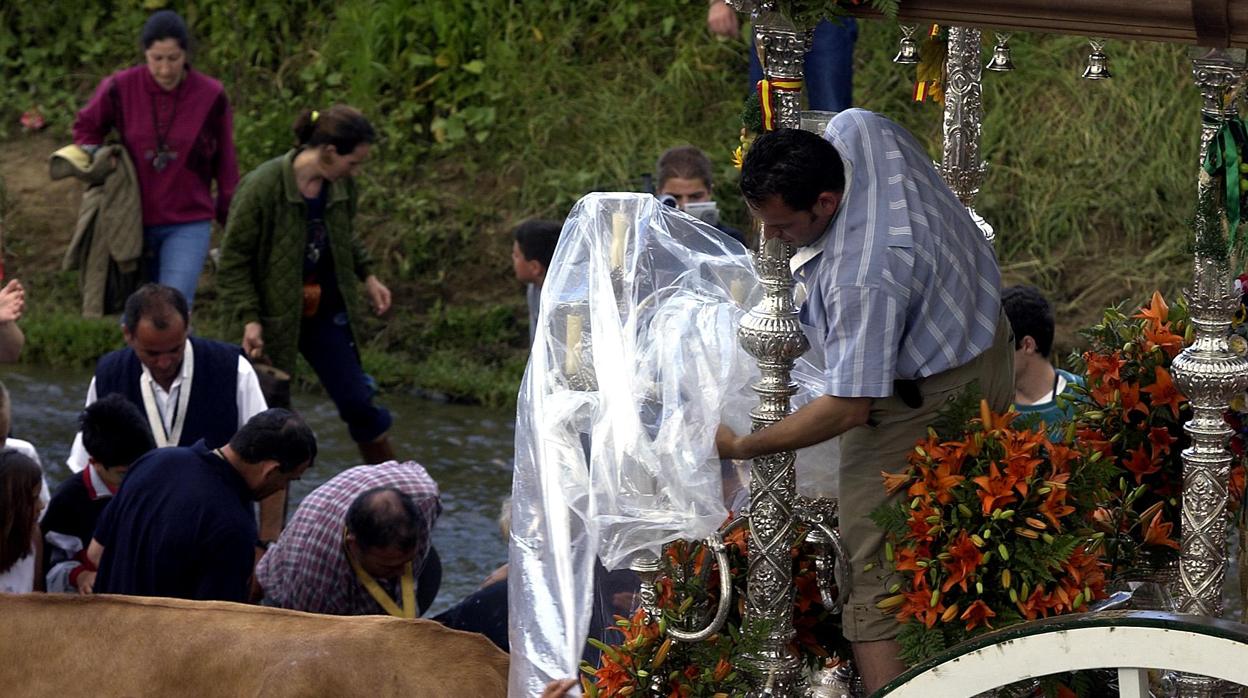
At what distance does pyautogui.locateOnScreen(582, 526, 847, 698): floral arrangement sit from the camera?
3.72 metres

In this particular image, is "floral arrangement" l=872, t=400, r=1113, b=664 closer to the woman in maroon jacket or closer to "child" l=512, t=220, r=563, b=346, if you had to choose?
"child" l=512, t=220, r=563, b=346

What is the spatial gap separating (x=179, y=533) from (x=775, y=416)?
207 centimetres

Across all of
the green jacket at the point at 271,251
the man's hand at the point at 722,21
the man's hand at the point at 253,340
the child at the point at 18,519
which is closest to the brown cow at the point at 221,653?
the child at the point at 18,519

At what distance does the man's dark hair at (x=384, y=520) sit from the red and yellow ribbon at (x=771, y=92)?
197cm

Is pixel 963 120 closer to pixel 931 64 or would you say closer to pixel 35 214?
pixel 931 64

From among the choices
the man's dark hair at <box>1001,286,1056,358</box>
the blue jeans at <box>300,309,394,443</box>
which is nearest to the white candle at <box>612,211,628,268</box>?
the man's dark hair at <box>1001,286,1056,358</box>

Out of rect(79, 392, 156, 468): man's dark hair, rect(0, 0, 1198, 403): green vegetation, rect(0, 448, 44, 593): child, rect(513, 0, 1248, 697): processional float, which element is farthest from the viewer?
rect(0, 0, 1198, 403): green vegetation

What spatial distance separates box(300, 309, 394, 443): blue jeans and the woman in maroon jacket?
1.97 feet

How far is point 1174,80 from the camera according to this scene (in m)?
9.00

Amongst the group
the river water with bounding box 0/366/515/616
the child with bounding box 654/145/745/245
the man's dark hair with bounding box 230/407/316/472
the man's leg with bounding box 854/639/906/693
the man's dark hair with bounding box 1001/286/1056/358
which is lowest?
the river water with bounding box 0/366/515/616

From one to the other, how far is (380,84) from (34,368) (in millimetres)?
2635

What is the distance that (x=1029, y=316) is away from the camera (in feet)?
17.4

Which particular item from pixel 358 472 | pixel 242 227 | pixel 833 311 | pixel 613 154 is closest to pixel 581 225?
pixel 833 311

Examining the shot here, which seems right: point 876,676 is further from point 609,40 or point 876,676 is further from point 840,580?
point 609,40
